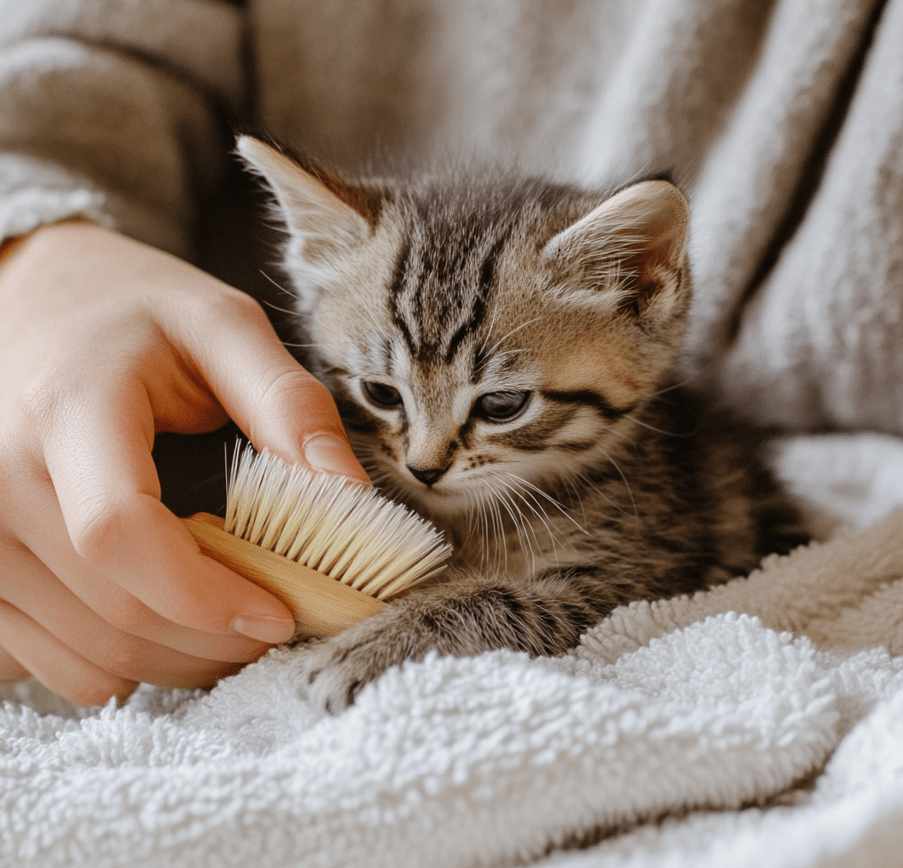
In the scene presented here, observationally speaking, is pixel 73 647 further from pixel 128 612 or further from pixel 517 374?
pixel 517 374

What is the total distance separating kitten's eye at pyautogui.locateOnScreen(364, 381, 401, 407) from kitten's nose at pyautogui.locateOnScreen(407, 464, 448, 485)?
88 millimetres

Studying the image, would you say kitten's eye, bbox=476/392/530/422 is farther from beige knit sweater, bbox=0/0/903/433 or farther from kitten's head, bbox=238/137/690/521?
beige knit sweater, bbox=0/0/903/433

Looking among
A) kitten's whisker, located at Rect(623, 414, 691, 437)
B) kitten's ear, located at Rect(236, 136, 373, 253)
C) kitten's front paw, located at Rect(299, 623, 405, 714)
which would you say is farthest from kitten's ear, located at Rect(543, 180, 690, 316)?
kitten's front paw, located at Rect(299, 623, 405, 714)

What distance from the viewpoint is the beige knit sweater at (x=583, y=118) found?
106cm

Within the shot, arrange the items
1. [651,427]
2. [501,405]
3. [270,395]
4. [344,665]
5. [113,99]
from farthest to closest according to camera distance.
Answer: [113,99]
[651,427]
[501,405]
[270,395]
[344,665]

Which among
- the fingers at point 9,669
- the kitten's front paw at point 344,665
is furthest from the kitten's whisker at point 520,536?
the fingers at point 9,669

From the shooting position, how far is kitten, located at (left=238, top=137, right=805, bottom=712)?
2.71 ft

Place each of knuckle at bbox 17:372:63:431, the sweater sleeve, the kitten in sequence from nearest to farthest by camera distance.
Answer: knuckle at bbox 17:372:63:431, the kitten, the sweater sleeve

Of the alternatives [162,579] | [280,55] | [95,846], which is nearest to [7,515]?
[162,579]

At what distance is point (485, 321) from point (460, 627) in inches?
13.0

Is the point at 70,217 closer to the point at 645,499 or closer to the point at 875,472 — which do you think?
the point at 645,499

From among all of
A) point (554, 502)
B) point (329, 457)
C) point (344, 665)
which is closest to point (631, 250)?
point (554, 502)

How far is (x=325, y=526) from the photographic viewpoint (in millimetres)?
695

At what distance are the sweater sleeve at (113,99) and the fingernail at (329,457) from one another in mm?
582
